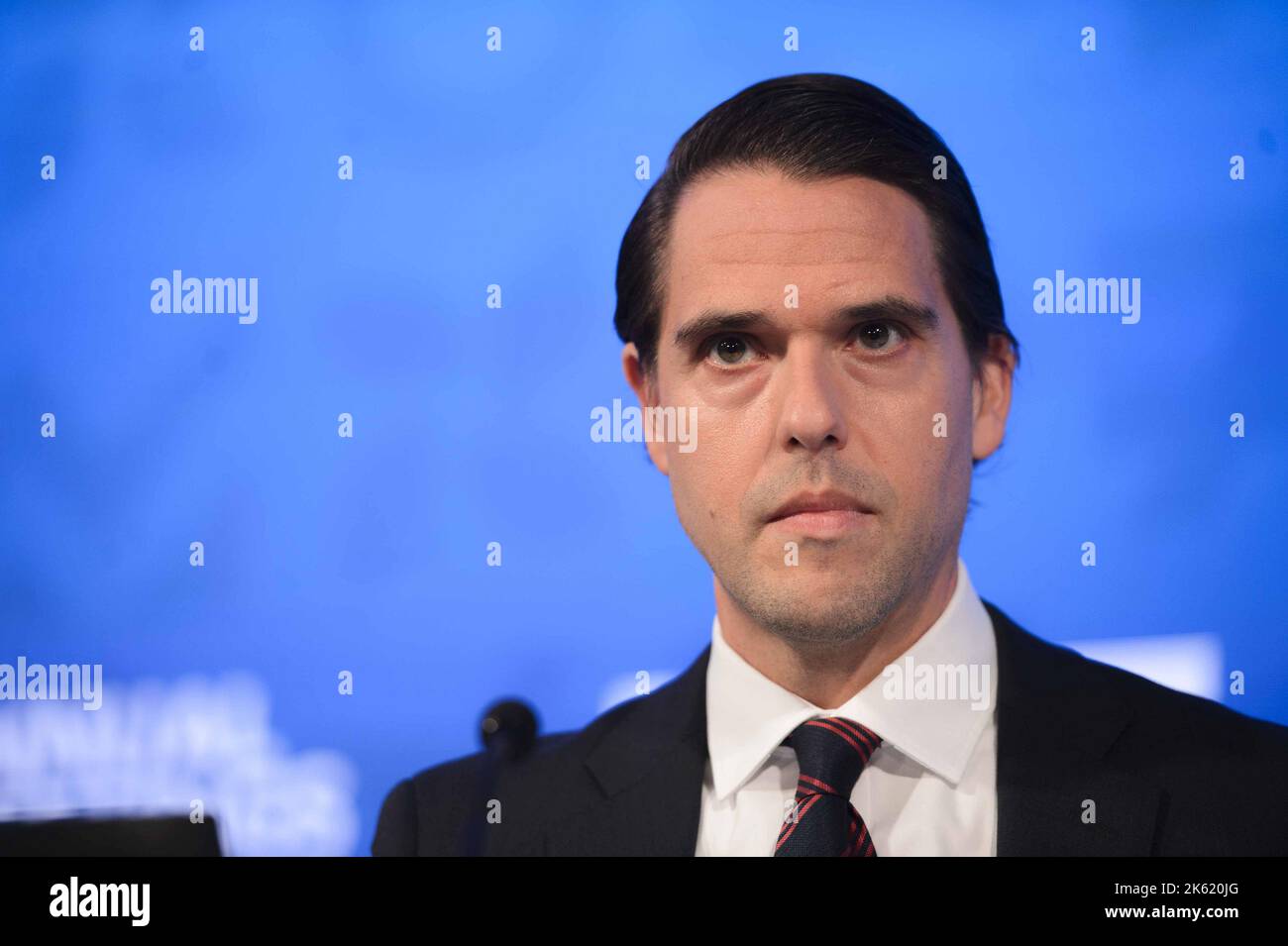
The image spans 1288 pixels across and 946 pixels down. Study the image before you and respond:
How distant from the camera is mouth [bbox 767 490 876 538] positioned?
7.32ft

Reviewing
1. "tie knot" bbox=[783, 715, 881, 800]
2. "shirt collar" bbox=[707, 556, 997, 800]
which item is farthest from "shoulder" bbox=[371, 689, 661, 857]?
"tie knot" bbox=[783, 715, 881, 800]

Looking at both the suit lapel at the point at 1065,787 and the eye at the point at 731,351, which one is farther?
the eye at the point at 731,351

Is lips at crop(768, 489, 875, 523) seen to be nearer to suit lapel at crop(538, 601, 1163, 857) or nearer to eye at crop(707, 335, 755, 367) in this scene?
eye at crop(707, 335, 755, 367)

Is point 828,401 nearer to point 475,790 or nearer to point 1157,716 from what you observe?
point 1157,716

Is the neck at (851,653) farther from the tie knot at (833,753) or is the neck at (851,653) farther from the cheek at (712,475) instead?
the cheek at (712,475)

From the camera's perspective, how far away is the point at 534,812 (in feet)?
7.92

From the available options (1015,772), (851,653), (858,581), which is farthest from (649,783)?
(1015,772)

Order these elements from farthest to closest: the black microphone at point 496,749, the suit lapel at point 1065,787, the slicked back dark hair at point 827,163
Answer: the black microphone at point 496,749, the slicked back dark hair at point 827,163, the suit lapel at point 1065,787

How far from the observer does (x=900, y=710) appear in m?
2.26

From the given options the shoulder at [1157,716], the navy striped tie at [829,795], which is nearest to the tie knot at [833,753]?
the navy striped tie at [829,795]

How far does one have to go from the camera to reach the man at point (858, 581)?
2217 mm

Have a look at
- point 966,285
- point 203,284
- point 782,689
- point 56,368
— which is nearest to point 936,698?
point 782,689
